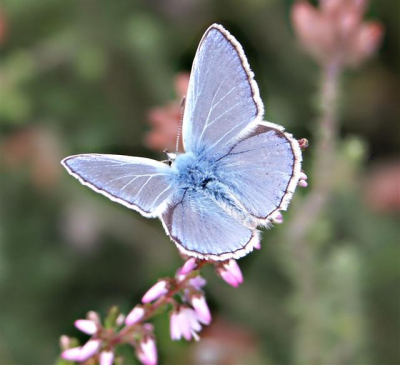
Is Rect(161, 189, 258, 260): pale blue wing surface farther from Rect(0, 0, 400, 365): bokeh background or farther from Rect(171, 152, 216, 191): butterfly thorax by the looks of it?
Rect(0, 0, 400, 365): bokeh background

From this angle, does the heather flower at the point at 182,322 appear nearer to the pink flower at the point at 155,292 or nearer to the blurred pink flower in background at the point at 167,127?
the pink flower at the point at 155,292

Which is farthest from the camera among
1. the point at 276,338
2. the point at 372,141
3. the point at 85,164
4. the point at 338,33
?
the point at 372,141

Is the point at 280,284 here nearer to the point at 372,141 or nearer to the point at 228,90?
the point at 372,141

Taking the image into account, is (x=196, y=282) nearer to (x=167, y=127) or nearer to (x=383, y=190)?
(x=167, y=127)

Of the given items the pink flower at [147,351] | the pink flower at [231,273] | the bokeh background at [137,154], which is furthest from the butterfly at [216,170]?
the bokeh background at [137,154]

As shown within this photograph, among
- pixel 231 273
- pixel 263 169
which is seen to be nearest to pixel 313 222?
pixel 263 169

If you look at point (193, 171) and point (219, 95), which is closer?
point (219, 95)

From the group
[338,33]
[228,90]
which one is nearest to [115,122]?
[338,33]
